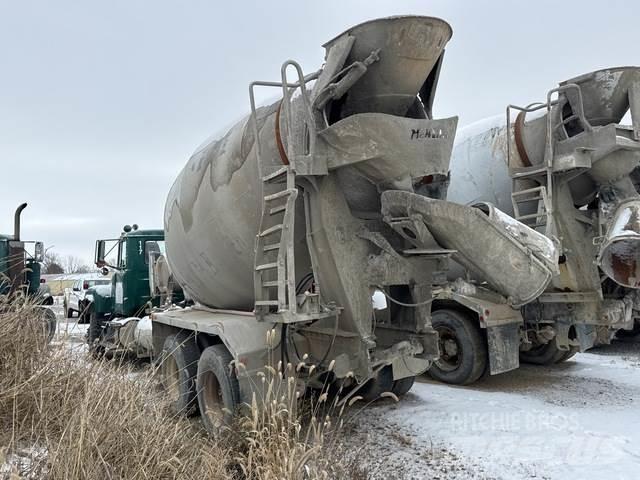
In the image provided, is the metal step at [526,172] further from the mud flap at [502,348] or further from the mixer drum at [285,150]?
the mixer drum at [285,150]

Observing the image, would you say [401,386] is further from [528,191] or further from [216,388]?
[528,191]

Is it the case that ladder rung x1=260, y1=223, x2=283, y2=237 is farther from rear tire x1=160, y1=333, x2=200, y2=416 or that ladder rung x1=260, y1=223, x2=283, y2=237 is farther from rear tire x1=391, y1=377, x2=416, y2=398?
rear tire x1=391, y1=377, x2=416, y2=398

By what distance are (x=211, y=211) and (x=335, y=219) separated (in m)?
1.45

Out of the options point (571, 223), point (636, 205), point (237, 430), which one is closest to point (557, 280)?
point (571, 223)

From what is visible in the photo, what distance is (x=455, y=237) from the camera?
4.04 m

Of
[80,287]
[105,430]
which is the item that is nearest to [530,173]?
[105,430]

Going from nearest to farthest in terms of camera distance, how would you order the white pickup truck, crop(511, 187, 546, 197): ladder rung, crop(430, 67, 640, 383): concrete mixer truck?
crop(430, 67, 640, 383): concrete mixer truck < crop(511, 187, 546, 197): ladder rung < the white pickup truck

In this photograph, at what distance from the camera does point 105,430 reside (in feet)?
9.70

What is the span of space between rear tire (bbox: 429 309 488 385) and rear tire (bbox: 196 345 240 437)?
3.16m

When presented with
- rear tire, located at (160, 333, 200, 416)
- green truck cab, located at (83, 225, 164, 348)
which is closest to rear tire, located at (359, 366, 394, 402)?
rear tire, located at (160, 333, 200, 416)

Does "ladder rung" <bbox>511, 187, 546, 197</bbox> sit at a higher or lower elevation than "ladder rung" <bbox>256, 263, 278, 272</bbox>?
higher

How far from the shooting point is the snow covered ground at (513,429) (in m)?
4.14

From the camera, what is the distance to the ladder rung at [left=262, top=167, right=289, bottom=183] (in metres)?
4.15

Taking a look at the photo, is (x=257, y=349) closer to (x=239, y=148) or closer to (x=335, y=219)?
(x=335, y=219)
